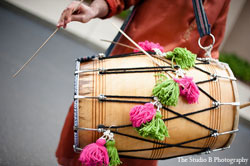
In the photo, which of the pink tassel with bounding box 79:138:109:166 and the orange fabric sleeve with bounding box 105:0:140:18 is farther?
the orange fabric sleeve with bounding box 105:0:140:18

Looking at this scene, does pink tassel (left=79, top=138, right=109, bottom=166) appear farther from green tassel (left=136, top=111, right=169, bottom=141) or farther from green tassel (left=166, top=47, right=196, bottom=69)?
green tassel (left=166, top=47, right=196, bottom=69)

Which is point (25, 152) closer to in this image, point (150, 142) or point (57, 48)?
point (150, 142)

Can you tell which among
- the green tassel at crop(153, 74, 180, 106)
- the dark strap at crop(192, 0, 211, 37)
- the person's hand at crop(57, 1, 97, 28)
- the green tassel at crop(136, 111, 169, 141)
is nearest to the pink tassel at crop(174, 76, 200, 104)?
the green tassel at crop(153, 74, 180, 106)

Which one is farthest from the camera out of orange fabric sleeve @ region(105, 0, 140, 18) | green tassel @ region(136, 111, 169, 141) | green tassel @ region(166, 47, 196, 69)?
orange fabric sleeve @ region(105, 0, 140, 18)

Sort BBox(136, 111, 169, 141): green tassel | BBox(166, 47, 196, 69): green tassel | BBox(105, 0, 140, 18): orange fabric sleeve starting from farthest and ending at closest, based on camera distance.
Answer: BBox(105, 0, 140, 18): orange fabric sleeve
BBox(166, 47, 196, 69): green tassel
BBox(136, 111, 169, 141): green tassel

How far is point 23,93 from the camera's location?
7.99 feet

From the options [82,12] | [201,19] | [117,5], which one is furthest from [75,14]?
[201,19]

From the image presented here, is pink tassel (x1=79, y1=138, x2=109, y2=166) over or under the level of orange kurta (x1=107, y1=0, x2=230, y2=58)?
under

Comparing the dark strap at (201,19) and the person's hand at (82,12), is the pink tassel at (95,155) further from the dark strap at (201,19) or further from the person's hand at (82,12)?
the dark strap at (201,19)

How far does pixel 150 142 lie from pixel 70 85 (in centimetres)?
195

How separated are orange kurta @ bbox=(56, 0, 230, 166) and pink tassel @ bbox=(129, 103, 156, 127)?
0.45m

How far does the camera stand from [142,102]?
98cm

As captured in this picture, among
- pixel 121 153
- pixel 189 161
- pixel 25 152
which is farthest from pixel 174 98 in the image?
pixel 25 152

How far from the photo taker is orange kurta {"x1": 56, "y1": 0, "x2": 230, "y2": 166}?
1278 millimetres
